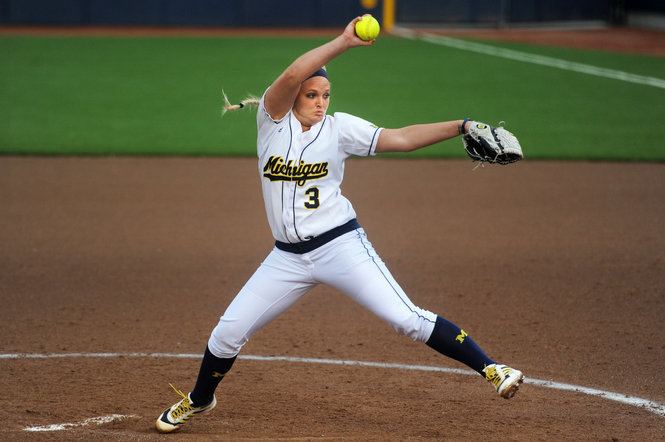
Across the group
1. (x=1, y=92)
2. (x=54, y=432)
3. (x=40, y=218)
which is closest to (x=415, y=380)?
(x=54, y=432)

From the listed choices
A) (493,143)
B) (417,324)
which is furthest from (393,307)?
→ (493,143)

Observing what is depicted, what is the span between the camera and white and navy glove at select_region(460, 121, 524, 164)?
15.1 ft

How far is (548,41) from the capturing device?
81.5ft

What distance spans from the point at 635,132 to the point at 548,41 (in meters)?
11.5

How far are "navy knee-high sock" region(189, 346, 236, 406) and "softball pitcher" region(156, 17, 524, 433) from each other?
0.11 metres

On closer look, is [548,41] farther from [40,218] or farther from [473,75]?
[40,218]

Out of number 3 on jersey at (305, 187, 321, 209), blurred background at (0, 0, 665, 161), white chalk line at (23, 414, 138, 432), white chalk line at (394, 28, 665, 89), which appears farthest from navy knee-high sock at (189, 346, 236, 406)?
white chalk line at (394, 28, 665, 89)

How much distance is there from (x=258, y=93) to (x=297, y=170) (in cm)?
1203

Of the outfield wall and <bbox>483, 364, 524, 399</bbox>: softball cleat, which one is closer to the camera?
<bbox>483, 364, 524, 399</bbox>: softball cleat

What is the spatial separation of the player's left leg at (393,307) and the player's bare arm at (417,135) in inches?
19.1

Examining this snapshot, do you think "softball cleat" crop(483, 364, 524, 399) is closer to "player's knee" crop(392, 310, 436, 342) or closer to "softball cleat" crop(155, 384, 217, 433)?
"player's knee" crop(392, 310, 436, 342)

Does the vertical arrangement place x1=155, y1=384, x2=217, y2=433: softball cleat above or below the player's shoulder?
below

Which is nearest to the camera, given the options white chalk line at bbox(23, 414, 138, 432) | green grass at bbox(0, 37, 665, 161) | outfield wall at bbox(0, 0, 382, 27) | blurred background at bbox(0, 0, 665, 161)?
white chalk line at bbox(23, 414, 138, 432)

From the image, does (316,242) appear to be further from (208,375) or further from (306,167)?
(208,375)
